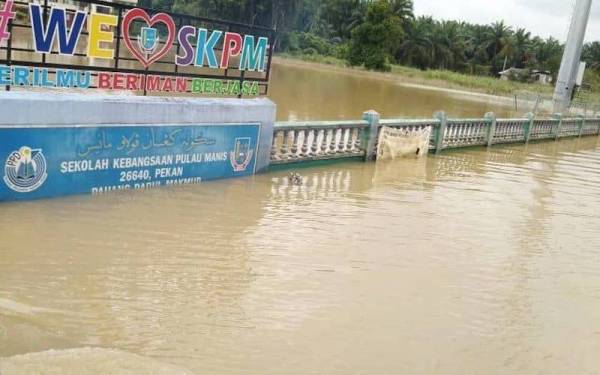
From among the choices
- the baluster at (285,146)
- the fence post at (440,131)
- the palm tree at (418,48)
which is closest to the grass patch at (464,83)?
the palm tree at (418,48)

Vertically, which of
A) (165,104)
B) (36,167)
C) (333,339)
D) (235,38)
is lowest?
(333,339)

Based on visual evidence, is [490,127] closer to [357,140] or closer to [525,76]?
[357,140]

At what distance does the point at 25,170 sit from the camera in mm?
6918

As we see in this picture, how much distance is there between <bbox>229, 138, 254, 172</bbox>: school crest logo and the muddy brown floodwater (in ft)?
1.04

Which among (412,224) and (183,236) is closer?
(183,236)

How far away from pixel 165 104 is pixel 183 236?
230 centimetres

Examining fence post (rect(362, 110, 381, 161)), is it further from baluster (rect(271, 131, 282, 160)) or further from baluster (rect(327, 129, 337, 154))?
baluster (rect(271, 131, 282, 160))

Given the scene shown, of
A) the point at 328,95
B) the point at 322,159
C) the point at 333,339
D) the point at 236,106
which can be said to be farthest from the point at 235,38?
the point at 328,95

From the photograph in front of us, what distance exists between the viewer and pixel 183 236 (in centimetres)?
673

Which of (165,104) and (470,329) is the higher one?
(165,104)

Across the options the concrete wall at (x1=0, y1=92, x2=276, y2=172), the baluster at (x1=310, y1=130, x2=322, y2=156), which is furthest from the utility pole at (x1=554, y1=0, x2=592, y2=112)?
the concrete wall at (x1=0, y1=92, x2=276, y2=172)

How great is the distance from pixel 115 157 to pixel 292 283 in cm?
322


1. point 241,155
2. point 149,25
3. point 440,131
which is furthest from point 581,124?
point 149,25

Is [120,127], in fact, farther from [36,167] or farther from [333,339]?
[333,339]
